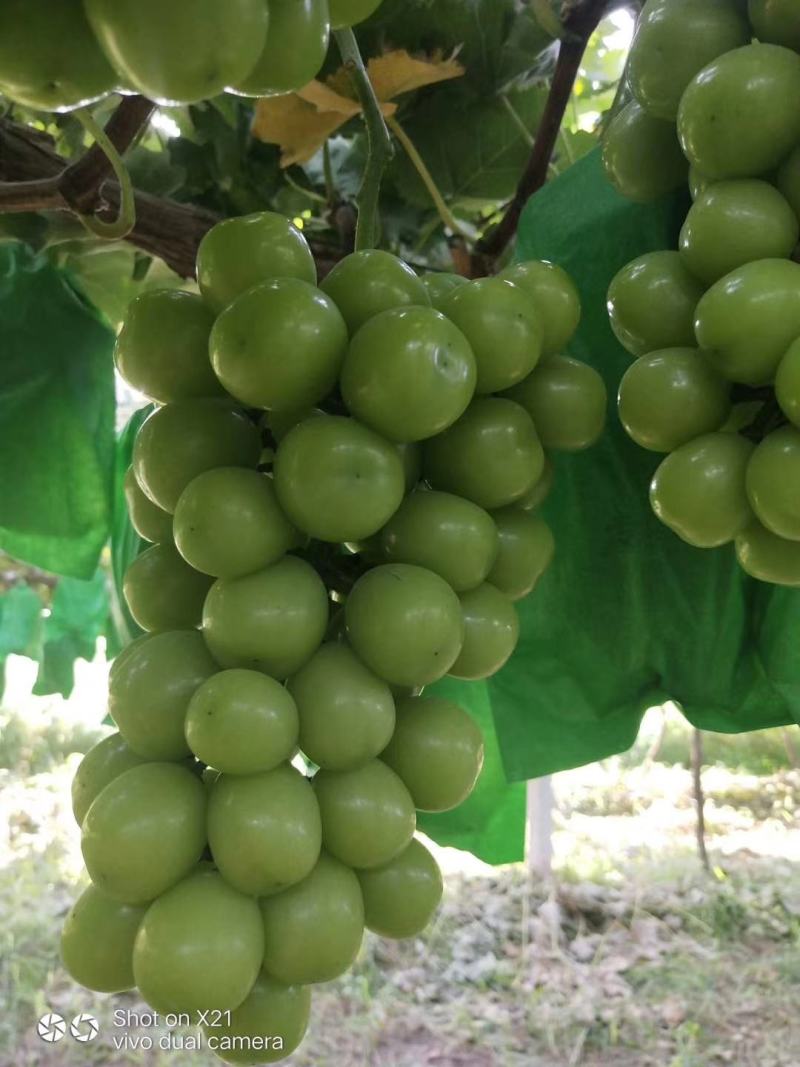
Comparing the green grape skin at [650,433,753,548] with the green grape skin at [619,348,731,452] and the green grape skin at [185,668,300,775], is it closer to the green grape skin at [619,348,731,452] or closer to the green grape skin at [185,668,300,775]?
the green grape skin at [619,348,731,452]

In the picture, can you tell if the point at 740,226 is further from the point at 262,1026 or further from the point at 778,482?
the point at 262,1026

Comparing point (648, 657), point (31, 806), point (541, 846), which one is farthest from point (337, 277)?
point (31, 806)

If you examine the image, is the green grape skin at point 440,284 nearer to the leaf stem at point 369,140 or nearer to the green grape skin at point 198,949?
the leaf stem at point 369,140

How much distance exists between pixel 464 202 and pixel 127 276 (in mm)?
287

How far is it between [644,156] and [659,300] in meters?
0.07

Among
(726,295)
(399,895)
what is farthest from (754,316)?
(399,895)

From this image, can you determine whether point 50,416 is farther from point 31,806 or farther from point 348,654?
point 31,806

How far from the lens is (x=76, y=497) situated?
0.72 meters

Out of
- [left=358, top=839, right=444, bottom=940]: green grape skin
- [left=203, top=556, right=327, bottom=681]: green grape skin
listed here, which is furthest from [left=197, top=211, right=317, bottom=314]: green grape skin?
[left=358, top=839, right=444, bottom=940]: green grape skin

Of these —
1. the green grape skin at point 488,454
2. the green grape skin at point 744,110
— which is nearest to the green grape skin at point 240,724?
the green grape skin at point 488,454

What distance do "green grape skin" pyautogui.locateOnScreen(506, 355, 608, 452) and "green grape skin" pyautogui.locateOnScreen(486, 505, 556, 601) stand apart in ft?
0.11

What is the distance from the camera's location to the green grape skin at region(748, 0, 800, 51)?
1.00 feet

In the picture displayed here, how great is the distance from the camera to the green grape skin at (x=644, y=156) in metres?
0.36

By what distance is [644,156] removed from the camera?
36 centimetres
